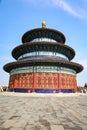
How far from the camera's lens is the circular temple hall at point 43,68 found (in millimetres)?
29297

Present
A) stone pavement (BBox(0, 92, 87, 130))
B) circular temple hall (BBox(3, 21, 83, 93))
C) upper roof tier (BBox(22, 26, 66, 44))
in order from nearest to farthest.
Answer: stone pavement (BBox(0, 92, 87, 130)) → circular temple hall (BBox(3, 21, 83, 93)) → upper roof tier (BBox(22, 26, 66, 44))

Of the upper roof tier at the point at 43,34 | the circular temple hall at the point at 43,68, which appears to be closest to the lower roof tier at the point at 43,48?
the circular temple hall at the point at 43,68

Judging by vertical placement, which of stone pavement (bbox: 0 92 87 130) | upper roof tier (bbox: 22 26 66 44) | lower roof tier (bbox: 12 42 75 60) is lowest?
stone pavement (bbox: 0 92 87 130)

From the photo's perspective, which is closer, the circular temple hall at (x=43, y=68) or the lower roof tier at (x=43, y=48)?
the circular temple hall at (x=43, y=68)

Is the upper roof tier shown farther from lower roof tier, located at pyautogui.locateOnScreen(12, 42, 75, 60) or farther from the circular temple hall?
lower roof tier, located at pyautogui.locateOnScreen(12, 42, 75, 60)

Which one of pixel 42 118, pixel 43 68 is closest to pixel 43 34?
pixel 43 68

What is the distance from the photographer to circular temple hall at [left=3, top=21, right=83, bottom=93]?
29297mm

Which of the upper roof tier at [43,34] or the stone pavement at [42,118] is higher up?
the upper roof tier at [43,34]

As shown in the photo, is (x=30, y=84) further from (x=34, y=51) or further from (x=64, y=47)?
(x=64, y=47)

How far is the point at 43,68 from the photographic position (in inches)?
1178

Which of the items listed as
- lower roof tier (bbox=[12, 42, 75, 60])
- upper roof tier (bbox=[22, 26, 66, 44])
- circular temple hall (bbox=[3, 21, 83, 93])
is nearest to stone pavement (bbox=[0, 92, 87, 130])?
circular temple hall (bbox=[3, 21, 83, 93])

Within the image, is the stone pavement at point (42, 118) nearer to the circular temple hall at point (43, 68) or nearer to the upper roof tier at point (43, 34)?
the circular temple hall at point (43, 68)

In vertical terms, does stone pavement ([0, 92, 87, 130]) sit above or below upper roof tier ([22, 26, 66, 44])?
below

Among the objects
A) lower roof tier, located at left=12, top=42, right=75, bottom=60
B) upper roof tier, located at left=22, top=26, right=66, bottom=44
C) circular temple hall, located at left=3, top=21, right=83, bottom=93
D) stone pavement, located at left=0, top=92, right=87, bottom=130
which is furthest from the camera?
upper roof tier, located at left=22, top=26, right=66, bottom=44
